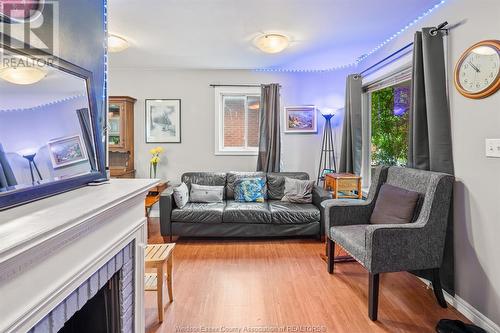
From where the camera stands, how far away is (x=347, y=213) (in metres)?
2.73

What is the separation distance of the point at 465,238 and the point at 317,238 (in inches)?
68.5

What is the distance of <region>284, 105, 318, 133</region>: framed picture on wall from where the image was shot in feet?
14.9

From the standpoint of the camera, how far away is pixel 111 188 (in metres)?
1.42

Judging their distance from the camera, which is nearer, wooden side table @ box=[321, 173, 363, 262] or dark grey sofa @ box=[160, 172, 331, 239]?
dark grey sofa @ box=[160, 172, 331, 239]

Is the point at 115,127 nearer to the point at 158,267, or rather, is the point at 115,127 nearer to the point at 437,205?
the point at 158,267

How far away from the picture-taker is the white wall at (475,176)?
1884 mm

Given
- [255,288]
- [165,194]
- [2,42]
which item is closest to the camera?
[2,42]

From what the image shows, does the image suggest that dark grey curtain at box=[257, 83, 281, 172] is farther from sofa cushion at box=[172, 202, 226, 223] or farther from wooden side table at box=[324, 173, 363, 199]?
sofa cushion at box=[172, 202, 226, 223]

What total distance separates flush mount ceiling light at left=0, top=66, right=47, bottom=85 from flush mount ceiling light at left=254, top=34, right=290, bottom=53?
236 centimetres

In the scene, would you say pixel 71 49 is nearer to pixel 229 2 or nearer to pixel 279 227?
pixel 229 2

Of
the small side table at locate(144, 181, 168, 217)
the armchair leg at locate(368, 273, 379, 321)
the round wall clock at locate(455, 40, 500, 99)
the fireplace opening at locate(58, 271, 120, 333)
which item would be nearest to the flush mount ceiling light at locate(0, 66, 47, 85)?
the fireplace opening at locate(58, 271, 120, 333)

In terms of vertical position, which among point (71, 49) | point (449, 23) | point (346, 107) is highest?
point (449, 23)

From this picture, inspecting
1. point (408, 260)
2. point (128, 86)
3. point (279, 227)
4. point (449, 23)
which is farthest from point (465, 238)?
point (128, 86)

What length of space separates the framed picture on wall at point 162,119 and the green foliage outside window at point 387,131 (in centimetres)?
290
